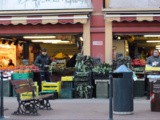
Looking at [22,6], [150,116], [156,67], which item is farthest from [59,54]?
[150,116]

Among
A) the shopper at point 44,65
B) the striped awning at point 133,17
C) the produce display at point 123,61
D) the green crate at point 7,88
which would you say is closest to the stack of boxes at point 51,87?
the shopper at point 44,65

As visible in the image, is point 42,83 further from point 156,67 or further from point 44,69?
point 156,67

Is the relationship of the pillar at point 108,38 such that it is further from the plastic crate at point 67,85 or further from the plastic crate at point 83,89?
the plastic crate at point 67,85

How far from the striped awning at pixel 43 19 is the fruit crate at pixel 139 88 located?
11.0 feet

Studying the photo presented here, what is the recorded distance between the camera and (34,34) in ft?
68.3

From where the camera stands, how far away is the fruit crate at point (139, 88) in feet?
59.3

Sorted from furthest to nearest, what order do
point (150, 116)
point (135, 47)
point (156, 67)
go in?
point (135, 47) < point (156, 67) < point (150, 116)

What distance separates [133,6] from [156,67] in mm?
5255

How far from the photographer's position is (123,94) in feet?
42.1

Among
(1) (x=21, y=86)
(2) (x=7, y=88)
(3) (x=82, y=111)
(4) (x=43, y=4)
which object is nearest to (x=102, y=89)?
(2) (x=7, y=88)

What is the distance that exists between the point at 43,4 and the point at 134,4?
3815 millimetres

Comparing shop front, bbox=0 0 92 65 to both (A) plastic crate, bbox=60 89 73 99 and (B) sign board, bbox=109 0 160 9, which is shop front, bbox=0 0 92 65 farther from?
(A) plastic crate, bbox=60 89 73 99

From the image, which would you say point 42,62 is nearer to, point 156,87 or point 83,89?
point 83,89

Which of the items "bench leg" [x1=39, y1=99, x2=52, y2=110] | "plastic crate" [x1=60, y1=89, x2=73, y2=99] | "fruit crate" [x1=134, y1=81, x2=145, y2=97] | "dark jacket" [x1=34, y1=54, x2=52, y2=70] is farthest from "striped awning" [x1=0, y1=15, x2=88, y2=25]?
"bench leg" [x1=39, y1=99, x2=52, y2=110]
